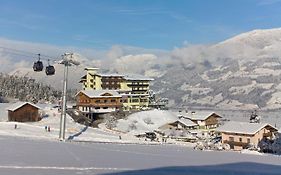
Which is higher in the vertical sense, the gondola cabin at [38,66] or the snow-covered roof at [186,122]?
the gondola cabin at [38,66]

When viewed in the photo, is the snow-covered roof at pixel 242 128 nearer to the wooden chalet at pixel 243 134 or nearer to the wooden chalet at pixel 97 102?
the wooden chalet at pixel 243 134

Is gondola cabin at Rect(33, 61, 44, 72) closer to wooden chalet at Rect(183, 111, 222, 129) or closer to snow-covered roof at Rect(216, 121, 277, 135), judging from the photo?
snow-covered roof at Rect(216, 121, 277, 135)

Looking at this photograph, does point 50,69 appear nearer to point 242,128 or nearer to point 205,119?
point 242,128

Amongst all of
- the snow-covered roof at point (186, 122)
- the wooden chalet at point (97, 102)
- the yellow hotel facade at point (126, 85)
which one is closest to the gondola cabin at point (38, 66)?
the wooden chalet at point (97, 102)

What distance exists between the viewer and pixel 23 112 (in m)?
70.8

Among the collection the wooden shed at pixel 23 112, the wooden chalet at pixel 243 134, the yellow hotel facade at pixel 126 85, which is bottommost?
the wooden chalet at pixel 243 134

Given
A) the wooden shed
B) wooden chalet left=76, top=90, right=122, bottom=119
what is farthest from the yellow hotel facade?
the wooden shed

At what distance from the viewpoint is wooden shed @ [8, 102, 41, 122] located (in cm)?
7037

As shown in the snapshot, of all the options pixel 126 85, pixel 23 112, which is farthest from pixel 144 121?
pixel 23 112

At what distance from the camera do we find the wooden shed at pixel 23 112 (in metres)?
70.4

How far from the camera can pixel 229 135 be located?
7044 cm

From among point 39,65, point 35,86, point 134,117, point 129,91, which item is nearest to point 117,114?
point 134,117

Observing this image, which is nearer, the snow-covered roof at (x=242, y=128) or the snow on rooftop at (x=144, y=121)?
the snow-covered roof at (x=242, y=128)

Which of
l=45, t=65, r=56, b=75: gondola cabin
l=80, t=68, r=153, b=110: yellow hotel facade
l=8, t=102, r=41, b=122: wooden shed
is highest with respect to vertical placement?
l=80, t=68, r=153, b=110: yellow hotel facade
